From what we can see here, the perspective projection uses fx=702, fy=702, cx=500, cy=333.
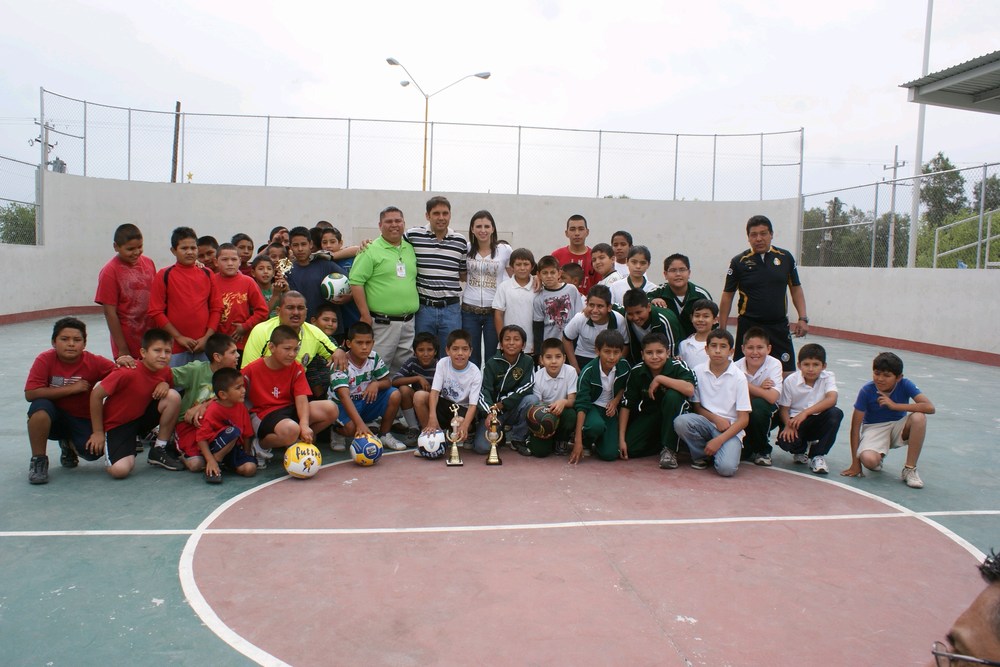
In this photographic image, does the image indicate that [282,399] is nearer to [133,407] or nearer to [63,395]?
[133,407]

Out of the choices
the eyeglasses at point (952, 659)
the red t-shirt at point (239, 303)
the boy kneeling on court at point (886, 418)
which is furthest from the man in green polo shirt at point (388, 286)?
the eyeglasses at point (952, 659)

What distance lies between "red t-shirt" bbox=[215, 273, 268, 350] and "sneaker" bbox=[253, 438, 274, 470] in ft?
3.26

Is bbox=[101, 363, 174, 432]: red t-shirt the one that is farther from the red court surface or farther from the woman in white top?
the woman in white top

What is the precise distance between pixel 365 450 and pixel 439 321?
4.70 ft

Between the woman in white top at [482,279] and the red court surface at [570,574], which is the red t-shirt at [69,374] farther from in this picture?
the woman in white top at [482,279]

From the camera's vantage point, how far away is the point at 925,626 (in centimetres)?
275

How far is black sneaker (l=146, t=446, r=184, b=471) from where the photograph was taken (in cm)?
473

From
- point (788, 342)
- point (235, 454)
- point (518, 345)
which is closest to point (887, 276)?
point (788, 342)

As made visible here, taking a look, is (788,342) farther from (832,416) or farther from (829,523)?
(829,523)

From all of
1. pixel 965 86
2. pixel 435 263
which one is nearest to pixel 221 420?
pixel 435 263

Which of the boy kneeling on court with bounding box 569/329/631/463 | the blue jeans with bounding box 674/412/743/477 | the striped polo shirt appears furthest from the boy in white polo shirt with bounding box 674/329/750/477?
the striped polo shirt

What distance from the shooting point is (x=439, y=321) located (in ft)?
19.3

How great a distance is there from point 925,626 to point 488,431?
3.04m

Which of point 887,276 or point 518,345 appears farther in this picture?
point 887,276
